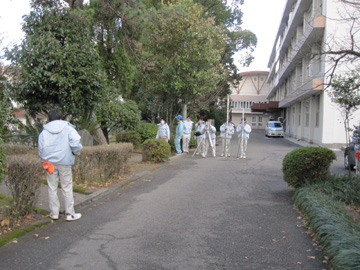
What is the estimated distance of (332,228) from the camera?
4285 millimetres

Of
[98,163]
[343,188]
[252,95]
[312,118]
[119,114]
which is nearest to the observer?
[343,188]

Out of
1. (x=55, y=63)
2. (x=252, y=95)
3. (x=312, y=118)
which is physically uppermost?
(x=252, y=95)

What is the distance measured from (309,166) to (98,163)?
4847 millimetres

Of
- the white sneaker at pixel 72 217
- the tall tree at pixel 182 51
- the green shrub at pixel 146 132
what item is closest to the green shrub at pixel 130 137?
the green shrub at pixel 146 132

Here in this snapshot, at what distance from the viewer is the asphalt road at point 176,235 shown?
3832 mm

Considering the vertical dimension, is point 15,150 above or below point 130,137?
above

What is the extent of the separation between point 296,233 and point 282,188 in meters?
3.51

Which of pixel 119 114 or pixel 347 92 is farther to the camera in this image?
pixel 119 114

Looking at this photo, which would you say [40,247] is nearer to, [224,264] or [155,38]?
[224,264]

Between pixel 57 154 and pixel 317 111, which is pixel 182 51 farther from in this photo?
pixel 317 111

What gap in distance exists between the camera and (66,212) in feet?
17.6

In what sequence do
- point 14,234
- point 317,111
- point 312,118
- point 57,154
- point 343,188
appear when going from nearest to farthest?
point 14,234
point 57,154
point 343,188
point 317,111
point 312,118

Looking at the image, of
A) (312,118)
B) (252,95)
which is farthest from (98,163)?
(252,95)

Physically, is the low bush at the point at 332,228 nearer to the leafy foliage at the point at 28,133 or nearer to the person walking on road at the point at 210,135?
the leafy foliage at the point at 28,133
